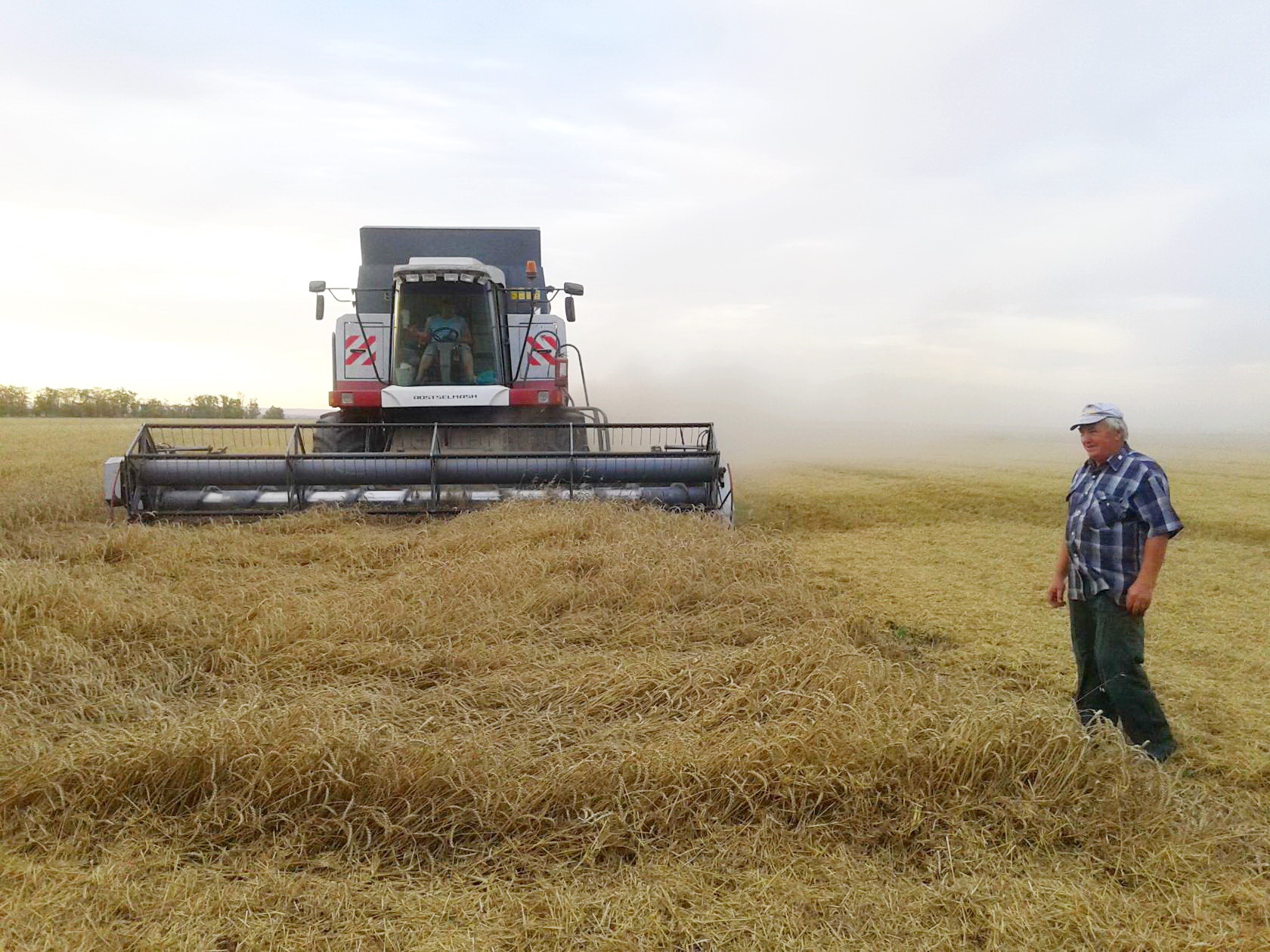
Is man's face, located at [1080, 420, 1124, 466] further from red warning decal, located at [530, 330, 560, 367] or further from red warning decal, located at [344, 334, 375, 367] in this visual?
red warning decal, located at [344, 334, 375, 367]

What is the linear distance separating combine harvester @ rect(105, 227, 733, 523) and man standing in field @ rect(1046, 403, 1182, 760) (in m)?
4.06

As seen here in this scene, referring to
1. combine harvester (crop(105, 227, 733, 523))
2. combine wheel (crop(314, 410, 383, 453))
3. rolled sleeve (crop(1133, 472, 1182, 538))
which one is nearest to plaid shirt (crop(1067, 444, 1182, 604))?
rolled sleeve (crop(1133, 472, 1182, 538))

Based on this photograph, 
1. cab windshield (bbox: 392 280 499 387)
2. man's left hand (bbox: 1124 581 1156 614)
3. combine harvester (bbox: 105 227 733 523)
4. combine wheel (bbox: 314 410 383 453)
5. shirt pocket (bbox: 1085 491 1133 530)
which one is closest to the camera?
man's left hand (bbox: 1124 581 1156 614)

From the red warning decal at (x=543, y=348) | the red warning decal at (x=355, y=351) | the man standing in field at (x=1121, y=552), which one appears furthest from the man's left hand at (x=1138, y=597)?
the red warning decal at (x=355, y=351)

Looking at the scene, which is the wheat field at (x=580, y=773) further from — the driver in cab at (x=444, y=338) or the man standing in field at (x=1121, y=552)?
the driver in cab at (x=444, y=338)

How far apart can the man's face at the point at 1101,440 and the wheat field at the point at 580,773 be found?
103 cm

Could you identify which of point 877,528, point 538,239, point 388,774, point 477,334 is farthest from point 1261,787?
point 538,239

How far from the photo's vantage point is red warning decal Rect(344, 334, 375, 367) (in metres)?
9.46

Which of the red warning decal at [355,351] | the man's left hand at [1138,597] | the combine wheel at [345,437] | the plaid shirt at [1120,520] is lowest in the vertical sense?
the man's left hand at [1138,597]

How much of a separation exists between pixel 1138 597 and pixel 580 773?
2226mm

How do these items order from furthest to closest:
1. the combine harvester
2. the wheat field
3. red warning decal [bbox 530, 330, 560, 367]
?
1. red warning decal [bbox 530, 330, 560, 367]
2. the combine harvester
3. the wheat field

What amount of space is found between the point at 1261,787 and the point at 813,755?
1.92 meters

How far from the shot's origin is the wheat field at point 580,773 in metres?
2.32

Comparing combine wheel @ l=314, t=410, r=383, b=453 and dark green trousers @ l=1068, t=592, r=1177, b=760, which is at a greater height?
combine wheel @ l=314, t=410, r=383, b=453
